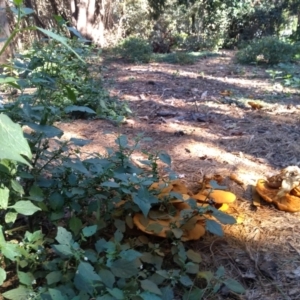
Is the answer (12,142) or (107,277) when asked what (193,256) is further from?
(12,142)

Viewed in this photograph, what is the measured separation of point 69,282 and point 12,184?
0.40m

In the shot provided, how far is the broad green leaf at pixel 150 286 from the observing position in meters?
1.42

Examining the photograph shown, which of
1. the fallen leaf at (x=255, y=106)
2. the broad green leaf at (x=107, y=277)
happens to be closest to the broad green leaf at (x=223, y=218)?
the broad green leaf at (x=107, y=277)

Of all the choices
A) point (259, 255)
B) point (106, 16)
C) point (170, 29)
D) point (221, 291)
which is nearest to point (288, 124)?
point (259, 255)

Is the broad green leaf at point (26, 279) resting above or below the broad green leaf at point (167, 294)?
above

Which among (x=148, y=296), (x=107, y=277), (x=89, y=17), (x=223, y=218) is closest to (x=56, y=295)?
(x=107, y=277)

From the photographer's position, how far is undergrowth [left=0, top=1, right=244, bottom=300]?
1.36 metres

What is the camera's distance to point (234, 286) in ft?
5.06

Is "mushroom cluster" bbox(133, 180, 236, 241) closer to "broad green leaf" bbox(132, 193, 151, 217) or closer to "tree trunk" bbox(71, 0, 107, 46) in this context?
"broad green leaf" bbox(132, 193, 151, 217)

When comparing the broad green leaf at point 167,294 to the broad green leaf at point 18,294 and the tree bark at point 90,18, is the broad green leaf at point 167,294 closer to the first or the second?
the broad green leaf at point 18,294

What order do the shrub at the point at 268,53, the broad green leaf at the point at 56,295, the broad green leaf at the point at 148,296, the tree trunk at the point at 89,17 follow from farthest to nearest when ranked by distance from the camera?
the tree trunk at the point at 89,17 < the shrub at the point at 268,53 < the broad green leaf at the point at 148,296 < the broad green leaf at the point at 56,295

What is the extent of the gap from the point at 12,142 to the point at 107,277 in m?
0.67

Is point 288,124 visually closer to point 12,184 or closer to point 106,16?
point 12,184

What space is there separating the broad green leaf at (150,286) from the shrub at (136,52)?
311 inches
